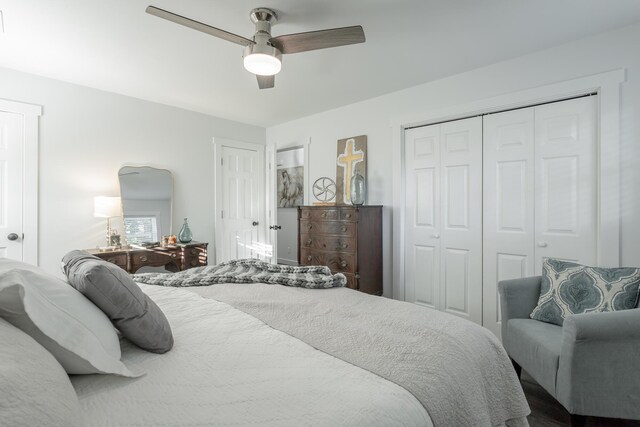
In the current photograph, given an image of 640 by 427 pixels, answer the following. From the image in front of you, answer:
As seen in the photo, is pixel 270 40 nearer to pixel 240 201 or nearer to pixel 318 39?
pixel 318 39

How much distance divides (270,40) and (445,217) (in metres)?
2.35

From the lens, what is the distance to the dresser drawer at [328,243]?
3.43m

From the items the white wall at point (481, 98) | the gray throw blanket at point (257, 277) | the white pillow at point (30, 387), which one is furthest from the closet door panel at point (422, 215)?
the white pillow at point (30, 387)

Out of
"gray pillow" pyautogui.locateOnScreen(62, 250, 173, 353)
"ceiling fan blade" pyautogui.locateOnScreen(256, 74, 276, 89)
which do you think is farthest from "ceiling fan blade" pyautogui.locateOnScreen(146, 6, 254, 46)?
"gray pillow" pyautogui.locateOnScreen(62, 250, 173, 353)

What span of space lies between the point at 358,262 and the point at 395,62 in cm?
191

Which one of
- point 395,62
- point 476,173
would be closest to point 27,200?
point 395,62

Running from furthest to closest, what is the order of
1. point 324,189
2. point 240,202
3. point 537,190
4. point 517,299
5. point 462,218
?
point 240,202 → point 324,189 → point 462,218 → point 537,190 → point 517,299

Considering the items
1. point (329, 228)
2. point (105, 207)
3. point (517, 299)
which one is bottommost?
point (517, 299)

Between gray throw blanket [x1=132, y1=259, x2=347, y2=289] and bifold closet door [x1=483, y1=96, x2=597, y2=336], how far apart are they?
1.76 metres

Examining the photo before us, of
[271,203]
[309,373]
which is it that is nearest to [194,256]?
[271,203]

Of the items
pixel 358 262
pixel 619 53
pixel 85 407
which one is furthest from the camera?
pixel 358 262

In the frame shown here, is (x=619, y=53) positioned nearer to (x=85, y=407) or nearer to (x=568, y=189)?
(x=568, y=189)

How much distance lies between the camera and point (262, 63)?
6.88ft

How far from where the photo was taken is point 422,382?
39.4 inches
